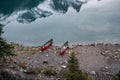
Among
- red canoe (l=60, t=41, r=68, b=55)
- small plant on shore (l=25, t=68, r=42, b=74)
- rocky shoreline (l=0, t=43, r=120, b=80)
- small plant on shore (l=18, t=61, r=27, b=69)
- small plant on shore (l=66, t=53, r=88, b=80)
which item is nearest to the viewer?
small plant on shore (l=66, t=53, r=88, b=80)

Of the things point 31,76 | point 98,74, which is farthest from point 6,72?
point 98,74

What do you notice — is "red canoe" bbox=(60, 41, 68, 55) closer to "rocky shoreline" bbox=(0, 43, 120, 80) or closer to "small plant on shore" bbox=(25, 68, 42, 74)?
"rocky shoreline" bbox=(0, 43, 120, 80)

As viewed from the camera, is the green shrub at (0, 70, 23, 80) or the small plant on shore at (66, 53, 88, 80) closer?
the green shrub at (0, 70, 23, 80)

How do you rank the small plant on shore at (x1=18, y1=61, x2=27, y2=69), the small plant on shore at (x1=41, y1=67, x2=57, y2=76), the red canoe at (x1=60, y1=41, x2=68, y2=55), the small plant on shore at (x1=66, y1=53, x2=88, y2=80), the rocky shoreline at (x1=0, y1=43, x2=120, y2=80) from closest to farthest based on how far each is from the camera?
the small plant on shore at (x1=66, y1=53, x2=88, y2=80) → the small plant on shore at (x1=41, y1=67, x2=57, y2=76) → the small plant on shore at (x1=18, y1=61, x2=27, y2=69) → the rocky shoreline at (x1=0, y1=43, x2=120, y2=80) → the red canoe at (x1=60, y1=41, x2=68, y2=55)

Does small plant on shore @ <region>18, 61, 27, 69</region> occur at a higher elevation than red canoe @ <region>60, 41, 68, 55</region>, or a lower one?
lower

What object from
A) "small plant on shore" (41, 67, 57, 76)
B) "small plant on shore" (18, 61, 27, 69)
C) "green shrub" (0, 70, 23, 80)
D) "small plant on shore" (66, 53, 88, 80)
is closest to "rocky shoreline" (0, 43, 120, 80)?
"small plant on shore" (18, 61, 27, 69)

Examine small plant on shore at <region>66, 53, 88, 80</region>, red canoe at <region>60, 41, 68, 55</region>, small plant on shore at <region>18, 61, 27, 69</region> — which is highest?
red canoe at <region>60, 41, 68, 55</region>

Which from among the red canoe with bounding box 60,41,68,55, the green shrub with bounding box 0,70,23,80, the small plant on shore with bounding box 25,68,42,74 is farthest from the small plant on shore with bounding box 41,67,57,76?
the green shrub with bounding box 0,70,23,80

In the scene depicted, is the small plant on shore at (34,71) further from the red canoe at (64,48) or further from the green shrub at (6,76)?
the red canoe at (64,48)

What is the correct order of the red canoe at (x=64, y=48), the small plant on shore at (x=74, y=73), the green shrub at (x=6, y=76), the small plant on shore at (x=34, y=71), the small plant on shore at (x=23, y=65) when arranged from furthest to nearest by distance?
the red canoe at (x=64, y=48) → the small plant on shore at (x=23, y=65) → the small plant on shore at (x=34, y=71) → the small plant on shore at (x=74, y=73) → the green shrub at (x=6, y=76)

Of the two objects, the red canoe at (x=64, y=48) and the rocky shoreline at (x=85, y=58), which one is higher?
the red canoe at (x=64, y=48)

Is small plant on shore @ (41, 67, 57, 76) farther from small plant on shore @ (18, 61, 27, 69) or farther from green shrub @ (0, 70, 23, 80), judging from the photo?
green shrub @ (0, 70, 23, 80)

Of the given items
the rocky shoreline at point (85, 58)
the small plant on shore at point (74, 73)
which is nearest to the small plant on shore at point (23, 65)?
the rocky shoreline at point (85, 58)

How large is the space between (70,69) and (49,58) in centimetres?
1013
